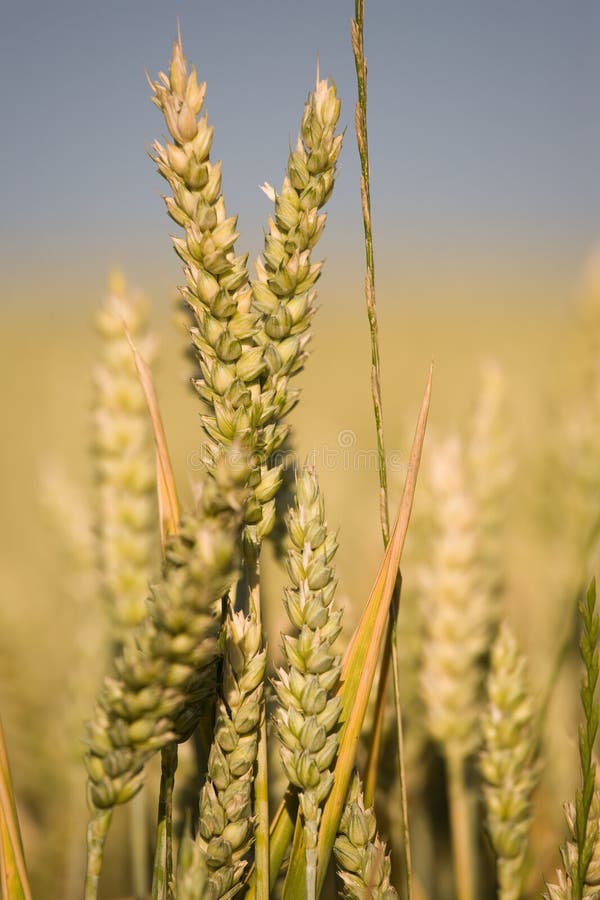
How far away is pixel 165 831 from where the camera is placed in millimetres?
565

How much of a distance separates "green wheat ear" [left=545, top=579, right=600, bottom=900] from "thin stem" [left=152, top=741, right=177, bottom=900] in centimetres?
35

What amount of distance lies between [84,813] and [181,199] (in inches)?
42.7

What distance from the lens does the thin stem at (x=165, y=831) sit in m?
0.56

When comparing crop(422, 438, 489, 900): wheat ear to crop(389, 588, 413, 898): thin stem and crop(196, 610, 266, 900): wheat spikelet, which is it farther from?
crop(196, 610, 266, 900): wheat spikelet

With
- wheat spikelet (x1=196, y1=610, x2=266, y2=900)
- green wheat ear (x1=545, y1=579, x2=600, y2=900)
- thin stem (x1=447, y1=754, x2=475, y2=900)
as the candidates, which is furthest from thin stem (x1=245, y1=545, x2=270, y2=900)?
thin stem (x1=447, y1=754, x2=475, y2=900)

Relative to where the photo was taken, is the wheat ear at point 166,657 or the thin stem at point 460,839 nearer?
the wheat ear at point 166,657

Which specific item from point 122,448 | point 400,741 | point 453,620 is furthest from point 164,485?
point 453,620

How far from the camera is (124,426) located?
4.06 ft

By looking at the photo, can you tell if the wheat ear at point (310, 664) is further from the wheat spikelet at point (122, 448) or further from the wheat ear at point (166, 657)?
the wheat spikelet at point (122, 448)

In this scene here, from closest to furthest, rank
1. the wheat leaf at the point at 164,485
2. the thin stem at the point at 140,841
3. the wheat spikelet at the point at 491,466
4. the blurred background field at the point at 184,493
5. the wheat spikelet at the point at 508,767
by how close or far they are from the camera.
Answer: the wheat leaf at the point at 164,485 → the wheat spikelet at the point at 508,767 → the thin stem at the point at 140,841 → the blurred background field at the point at 184,493 → the wheat spikelet at the point at 491,466

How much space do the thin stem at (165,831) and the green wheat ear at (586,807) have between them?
13.7 inches

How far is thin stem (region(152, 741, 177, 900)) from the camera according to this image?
1.85 feet

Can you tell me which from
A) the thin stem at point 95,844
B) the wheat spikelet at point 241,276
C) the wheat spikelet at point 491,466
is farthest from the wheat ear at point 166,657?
the wheat spikelet at point 491,466

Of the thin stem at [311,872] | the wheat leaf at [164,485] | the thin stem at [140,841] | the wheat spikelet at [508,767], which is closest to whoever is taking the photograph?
the thin stem at [311,872]
